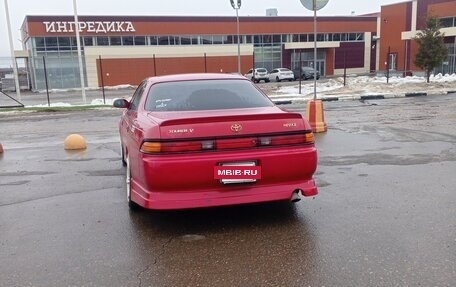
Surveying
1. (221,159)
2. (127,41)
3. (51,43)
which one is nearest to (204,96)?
(221,159)

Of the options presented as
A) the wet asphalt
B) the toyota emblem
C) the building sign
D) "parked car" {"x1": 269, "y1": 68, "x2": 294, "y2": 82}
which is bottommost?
"parked car" {"x1": 269, "y1": 68, "x2": 294, "y2": 82}

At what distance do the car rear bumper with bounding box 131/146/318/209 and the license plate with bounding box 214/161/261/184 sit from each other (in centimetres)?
4

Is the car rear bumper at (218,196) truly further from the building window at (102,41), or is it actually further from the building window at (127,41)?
the building window at (127,41)

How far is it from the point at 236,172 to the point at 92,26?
46.0 meters

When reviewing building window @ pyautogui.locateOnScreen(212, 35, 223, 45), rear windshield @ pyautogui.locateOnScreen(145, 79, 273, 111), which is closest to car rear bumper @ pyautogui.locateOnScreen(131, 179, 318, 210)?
rear windshield @ pyautogui.locateOnScreen(145, 79, 273, 111)

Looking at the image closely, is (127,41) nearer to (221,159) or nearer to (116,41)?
(116,41)

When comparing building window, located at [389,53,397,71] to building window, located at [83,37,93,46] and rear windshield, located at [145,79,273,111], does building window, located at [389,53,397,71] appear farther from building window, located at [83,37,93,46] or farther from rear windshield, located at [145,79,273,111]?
rear windshield, located at [145,79,273,111]

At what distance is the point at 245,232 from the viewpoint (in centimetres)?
441

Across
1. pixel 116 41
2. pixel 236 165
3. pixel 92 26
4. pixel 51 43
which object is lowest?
pixel 236 165

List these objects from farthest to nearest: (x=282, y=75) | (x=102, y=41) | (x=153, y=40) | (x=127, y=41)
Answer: (x=153, y=40)
(x=127, y=41)
(x=102, y=41)
(x=282, y=75)

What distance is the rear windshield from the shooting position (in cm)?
518

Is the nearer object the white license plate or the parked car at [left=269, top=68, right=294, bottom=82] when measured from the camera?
the white license plate

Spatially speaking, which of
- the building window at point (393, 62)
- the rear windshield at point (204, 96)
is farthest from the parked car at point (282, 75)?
the rear windshield at point (204, 96)

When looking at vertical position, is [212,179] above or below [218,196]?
above
